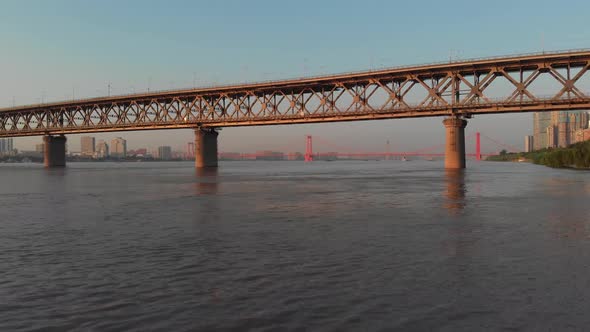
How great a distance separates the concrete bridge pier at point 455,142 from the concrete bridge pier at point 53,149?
11136cm

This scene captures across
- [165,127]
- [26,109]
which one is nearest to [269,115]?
[165,127]

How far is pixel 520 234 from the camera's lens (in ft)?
58.2

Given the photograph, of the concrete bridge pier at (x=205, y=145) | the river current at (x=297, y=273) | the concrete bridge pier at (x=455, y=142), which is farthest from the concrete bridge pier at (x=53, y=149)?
the river current at (x=297, y=273)

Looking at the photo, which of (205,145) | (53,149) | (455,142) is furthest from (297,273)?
(53,149)

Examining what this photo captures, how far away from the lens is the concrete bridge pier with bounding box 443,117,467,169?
3364 inches

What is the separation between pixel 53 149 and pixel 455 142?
379 ft

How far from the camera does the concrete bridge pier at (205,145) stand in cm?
11512

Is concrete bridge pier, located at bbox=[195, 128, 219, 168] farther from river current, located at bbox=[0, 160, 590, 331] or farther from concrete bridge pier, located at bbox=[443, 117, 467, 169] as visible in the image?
river current, located at bbox=[0, 160, 590, 331]

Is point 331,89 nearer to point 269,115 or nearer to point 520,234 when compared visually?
point 269,115

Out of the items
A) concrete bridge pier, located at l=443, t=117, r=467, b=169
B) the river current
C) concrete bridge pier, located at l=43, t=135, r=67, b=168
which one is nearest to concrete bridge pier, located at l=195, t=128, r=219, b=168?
concrete bridge pier, located at l=43, t=135, r=67, b=168

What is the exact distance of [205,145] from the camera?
116000 mm

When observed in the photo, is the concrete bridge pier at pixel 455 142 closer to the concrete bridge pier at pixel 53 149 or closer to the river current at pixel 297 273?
the river current at pixel 297 273

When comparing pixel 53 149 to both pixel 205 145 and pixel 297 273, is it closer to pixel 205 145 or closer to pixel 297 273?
pixel 205 145

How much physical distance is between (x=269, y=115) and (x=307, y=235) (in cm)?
9097
